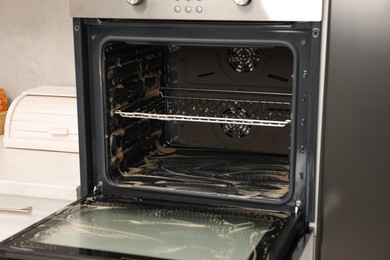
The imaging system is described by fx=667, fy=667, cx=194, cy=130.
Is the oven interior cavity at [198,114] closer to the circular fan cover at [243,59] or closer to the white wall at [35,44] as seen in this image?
the circular fan cover at [243,59]

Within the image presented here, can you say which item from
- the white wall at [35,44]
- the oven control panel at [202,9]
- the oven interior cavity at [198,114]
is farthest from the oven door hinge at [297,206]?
the white wall at [35,44]

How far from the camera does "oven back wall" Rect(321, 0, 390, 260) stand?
1645 millimetres

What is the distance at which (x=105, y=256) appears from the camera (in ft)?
4.99

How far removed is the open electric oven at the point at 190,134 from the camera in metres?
1.64

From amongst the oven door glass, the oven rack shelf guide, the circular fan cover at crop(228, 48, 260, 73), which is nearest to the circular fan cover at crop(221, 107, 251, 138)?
the oven rack shelf guide

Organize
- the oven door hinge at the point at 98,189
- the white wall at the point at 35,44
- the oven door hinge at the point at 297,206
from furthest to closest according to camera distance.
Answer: the white wall at the point at 35,44 < the oven door hinge at the point at 98,189 < the oven door hinge at the point at 297,206

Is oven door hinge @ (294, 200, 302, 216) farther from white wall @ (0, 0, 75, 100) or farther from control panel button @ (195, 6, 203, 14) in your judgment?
white wall @ (0, 0, 75, 100)

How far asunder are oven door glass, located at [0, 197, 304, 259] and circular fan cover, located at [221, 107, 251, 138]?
0.41 metres

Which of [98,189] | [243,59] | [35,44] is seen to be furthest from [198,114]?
[35,44]

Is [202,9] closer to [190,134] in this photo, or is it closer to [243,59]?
[243,59]

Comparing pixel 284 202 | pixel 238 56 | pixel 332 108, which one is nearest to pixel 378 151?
pixel 332 108

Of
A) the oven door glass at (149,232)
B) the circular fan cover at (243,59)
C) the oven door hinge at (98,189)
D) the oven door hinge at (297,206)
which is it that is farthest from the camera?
the circular fan cover at (243,59)

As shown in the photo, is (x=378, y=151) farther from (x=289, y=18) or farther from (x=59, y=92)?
(x=59, y=92)

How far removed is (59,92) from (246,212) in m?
1.00
